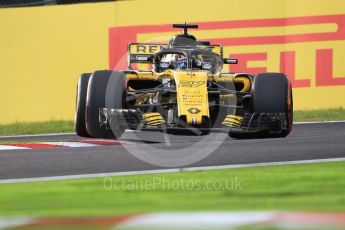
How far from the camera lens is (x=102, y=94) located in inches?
439

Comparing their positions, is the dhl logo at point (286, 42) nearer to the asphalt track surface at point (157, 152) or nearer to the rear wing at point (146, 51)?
the rear wing at point (146, 51)

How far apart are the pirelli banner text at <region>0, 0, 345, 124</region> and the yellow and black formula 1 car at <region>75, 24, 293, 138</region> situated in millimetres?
2980

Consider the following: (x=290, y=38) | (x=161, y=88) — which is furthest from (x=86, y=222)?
(x=290, y=38)

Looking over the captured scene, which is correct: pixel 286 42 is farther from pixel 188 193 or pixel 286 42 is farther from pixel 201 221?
pixel 201 221

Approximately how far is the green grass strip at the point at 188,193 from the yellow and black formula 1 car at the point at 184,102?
1.89 metres

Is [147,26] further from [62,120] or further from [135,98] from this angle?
[135,98]

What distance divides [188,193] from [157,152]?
2.83m

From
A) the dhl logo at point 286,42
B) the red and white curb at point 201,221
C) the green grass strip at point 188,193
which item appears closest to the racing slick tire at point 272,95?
the green grass strip at point 188,193

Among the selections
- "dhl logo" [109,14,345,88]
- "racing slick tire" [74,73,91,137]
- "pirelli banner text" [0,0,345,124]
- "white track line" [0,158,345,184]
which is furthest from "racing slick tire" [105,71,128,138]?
"dhl logo" [109,14,345,88]

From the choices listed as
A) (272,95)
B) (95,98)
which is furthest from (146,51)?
(272,95)

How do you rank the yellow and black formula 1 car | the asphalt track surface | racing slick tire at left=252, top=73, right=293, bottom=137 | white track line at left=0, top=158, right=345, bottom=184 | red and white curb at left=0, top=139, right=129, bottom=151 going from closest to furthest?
white track line at left=0, top=158, right=345, bottom=184 → the asphalt track surface → the yellow and black formula 1 car → racing slick tire at left=252, top=73, right=293, bottom=137 → red and white curb at left=0, top=139, right=129, bottom=151

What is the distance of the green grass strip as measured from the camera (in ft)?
22.8

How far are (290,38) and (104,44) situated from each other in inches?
118

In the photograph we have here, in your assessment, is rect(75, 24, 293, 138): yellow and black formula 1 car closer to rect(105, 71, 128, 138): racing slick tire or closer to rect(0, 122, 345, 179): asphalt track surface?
rect(105, 71, 128, 138): racing slick tire
